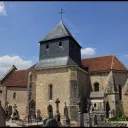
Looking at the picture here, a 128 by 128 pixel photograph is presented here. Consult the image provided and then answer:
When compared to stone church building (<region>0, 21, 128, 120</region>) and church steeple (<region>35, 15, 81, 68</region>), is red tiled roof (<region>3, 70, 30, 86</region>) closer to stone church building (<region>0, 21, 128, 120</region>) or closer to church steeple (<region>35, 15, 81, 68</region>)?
stone church building (<region>0, 21, 128, 120</region>)

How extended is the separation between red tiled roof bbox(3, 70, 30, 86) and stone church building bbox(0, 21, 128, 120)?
171 centimetres

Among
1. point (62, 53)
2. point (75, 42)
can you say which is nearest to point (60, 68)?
point (62, 53)

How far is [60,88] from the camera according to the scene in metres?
27.2

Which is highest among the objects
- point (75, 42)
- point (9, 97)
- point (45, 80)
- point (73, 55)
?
point (75, 42)

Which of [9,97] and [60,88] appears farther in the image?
[9,97]

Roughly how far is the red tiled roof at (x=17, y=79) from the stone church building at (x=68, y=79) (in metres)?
1.71

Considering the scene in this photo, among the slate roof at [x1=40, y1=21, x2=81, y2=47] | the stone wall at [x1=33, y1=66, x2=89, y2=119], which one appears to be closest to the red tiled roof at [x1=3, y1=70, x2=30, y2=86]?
the stone wall at [x1=33, y1=66, x2=89, y2=119]

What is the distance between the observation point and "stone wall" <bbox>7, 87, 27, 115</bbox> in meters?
31.8

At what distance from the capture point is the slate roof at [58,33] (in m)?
29.1

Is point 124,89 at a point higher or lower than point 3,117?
higher

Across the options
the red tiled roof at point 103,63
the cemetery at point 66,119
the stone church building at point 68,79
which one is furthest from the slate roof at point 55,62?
the red tiled roof at point 103,63

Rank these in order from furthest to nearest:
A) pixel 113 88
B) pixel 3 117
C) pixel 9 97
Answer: pixel 9 97 → pixel 113 88 → pixel 3 117

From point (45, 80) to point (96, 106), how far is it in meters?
6.98

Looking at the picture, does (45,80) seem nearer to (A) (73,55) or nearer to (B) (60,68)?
(B) (60,68)
